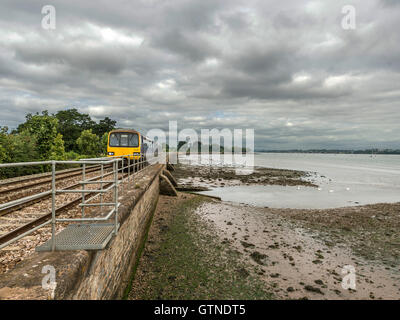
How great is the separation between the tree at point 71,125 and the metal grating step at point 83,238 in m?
45.4

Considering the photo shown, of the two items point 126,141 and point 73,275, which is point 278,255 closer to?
point 73,275

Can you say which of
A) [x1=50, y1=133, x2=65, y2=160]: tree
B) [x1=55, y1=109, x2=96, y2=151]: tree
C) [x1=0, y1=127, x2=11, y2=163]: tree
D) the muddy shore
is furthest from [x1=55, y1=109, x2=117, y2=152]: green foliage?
the muddy shore

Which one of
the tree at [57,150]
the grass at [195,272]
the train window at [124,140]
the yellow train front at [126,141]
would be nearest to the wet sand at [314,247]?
the grass at [195,272]

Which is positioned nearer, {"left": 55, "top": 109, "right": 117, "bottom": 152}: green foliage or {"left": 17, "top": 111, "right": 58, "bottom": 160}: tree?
{"left": 17, "top": 111, "right": 58, "bottom": 160}: tree

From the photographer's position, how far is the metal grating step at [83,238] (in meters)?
3.21

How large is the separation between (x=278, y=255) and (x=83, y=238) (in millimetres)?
6891

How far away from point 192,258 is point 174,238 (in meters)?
1.73

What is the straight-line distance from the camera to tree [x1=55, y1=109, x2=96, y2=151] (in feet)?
149

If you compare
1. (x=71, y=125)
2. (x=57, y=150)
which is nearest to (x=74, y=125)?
(x=71, y=125)

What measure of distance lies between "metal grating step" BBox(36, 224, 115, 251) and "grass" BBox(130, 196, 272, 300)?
2518mm

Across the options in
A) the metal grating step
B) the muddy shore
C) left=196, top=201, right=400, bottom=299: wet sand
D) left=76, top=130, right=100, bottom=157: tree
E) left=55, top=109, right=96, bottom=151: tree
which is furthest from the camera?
left=55, top=109, right=96, bottom=151: tree

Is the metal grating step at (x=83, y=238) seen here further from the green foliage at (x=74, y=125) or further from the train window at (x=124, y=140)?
the green foliage at (x=74, y=125)

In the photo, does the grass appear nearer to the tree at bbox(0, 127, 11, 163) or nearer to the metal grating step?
the metal grating step

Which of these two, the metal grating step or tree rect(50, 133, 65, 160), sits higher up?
tree rect(50, 133, 65, 160)
